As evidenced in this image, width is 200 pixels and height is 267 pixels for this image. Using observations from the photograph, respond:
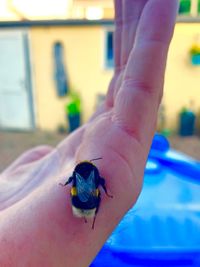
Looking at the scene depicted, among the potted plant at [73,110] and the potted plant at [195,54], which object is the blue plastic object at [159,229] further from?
the potted plant at [73,110]

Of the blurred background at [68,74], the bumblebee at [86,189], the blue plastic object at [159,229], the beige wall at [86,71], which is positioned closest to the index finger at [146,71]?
the bumblebee at [86,189]

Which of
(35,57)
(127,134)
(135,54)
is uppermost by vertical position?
(135,54)

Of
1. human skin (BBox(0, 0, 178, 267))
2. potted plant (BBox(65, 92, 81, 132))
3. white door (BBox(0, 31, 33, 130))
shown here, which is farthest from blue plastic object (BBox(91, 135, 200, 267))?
white door (BBox(0, 31, 33, 130))

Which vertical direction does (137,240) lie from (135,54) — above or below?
below

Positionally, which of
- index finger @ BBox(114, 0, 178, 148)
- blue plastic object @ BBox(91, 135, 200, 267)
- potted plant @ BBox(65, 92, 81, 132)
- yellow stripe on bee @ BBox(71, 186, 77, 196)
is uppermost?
index finger @ BBox(114, 0, 178, 148)

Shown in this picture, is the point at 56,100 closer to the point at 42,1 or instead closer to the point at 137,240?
the point at 42,1

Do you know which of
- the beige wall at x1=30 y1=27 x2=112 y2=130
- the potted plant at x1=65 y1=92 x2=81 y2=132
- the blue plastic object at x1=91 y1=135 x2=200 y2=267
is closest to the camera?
the blue plastic object at x1=91 y1=135 x2=200 y2=267

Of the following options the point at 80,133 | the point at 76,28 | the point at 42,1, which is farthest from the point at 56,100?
the point at 80,133

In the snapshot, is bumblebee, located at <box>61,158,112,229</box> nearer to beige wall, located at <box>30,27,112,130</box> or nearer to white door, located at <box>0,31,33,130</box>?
beige wall, located at <box>30,27,112,130</box>
